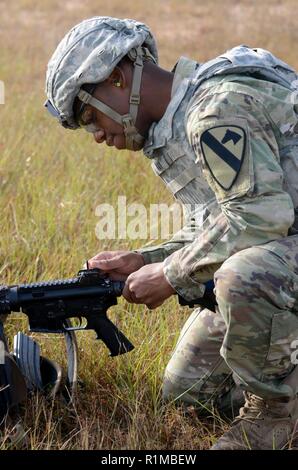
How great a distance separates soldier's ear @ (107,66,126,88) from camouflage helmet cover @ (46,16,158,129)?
5cm

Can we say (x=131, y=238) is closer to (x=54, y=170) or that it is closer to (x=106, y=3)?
(x=54, y=170)

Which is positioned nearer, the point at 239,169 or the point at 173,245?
the point at 239,169

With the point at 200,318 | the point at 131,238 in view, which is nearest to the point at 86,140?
the point at 131,238

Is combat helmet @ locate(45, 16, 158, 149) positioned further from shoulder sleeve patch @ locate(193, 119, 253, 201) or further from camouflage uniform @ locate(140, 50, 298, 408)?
shoulder sleeve patch @ locate(193, 119, 253, 201)

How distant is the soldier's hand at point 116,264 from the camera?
3.39 m

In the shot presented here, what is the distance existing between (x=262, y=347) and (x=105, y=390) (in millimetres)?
699

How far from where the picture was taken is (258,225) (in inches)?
116

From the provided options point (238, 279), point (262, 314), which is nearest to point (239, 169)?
point (238, 279)

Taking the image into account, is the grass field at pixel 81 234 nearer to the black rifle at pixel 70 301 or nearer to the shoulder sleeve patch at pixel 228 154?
the black rifle at pixel 70 301

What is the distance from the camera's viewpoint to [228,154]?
2.90 m

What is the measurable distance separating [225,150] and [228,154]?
2 centimetres

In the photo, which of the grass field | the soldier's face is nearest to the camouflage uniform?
the soldier's face

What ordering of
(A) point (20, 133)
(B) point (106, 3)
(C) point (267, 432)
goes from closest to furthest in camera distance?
(C) point (267, 432)
(A) point (20, 133)
(B) point (106, 3)

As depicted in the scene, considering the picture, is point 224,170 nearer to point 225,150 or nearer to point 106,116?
point 225,150
